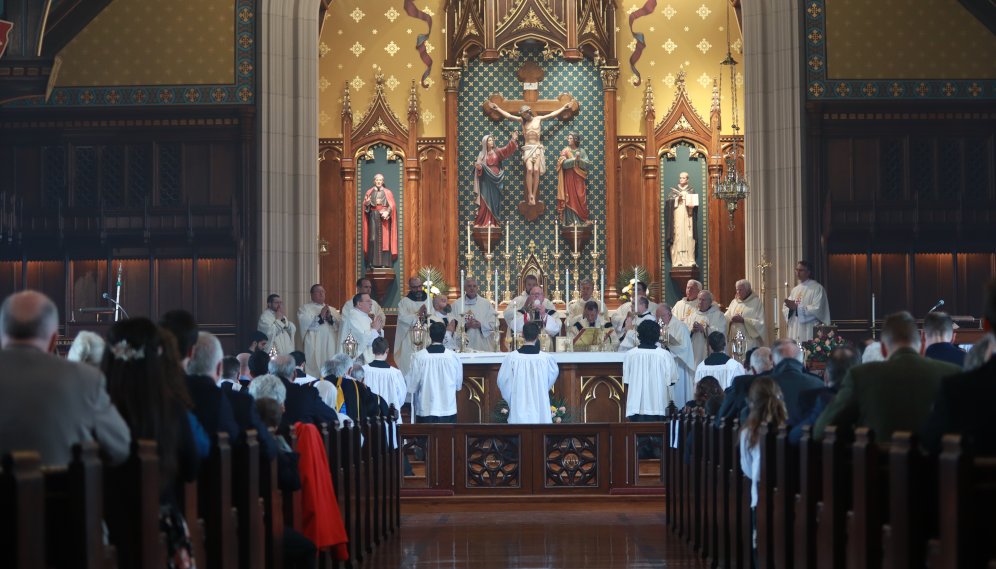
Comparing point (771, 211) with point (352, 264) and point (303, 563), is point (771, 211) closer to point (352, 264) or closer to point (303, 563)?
point (352, 264)

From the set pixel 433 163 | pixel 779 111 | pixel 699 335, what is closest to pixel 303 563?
pixel 699 335

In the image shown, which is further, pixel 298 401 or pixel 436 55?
pixel 436 55

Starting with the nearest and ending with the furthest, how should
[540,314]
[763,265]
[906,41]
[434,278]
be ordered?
[540,314], [763,265], [906,41], [434,278]

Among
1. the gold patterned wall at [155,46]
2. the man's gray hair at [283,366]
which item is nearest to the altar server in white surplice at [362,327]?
the gold patterned wall at [155,46]

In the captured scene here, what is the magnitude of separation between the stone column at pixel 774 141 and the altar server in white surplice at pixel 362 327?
4917 millimetres

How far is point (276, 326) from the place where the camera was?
13.4 meters

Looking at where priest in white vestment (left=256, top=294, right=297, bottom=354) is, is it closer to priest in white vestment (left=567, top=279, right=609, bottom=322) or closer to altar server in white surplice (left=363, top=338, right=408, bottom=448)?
altar server in white surplice (left=363, top=338, right=408, bottom=448)

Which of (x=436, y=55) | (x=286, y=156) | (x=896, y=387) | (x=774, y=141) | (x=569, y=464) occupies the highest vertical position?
(x=436, y=55)

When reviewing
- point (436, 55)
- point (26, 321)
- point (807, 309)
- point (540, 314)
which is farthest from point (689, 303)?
point (26, 321)

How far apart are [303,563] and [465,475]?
4575mm

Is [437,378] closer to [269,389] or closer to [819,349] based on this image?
[819,349]

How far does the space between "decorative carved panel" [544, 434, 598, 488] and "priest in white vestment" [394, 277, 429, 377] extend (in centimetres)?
386

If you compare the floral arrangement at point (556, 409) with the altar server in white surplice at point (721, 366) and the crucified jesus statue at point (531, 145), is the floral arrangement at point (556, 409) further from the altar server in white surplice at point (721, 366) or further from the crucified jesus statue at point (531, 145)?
the crucified jesus statue at point (531, 145)

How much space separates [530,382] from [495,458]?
4.26 feet
